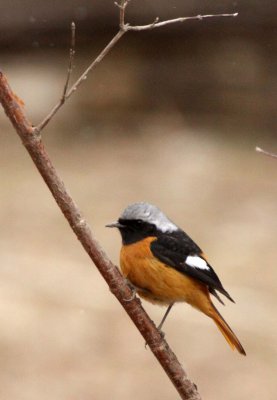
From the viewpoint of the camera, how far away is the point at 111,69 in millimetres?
14391

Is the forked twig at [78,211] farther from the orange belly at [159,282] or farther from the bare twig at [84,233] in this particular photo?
the orange belly at [159,282]

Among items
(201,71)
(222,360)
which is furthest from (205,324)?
(201,71)

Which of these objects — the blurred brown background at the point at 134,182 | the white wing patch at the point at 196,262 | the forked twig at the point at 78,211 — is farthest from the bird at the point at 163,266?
the blurred brown background at the point at 134,182

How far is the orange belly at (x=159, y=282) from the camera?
4.68 m

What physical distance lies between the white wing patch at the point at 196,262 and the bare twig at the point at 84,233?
4.10 feet

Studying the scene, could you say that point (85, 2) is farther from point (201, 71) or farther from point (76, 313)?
point (76, 313)

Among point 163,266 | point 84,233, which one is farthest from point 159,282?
point 84,233

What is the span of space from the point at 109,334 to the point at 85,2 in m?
4.94

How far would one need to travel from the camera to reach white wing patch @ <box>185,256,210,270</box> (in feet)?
15.4

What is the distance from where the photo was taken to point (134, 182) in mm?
13867

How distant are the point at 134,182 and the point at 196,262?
9151 mm

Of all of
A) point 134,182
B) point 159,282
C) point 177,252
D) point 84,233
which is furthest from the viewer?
point 134,182

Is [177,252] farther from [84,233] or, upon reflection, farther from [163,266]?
[84,233]

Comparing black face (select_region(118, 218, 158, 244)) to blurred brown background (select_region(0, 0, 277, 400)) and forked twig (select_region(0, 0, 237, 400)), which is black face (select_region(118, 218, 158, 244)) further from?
blurred brown background (select_region(0, 0, 277, 400))
